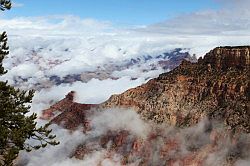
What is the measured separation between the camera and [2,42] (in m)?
45.1

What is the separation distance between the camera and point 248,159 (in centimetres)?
18538

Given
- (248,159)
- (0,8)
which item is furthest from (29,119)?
(248,159)

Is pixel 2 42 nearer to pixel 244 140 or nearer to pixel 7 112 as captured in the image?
pixel 7 112

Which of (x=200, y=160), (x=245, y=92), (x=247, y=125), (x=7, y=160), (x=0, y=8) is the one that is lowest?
(x=200, y=160)

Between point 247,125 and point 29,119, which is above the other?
point 29,119

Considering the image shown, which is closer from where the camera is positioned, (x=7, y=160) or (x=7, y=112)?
(x=7, y=160)

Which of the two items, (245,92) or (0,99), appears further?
(245,92)

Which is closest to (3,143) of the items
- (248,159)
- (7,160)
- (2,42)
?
(7,160)

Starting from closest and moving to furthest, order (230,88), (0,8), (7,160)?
(7,160) → (0,8) → (230,88)

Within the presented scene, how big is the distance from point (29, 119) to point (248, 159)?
150745mm

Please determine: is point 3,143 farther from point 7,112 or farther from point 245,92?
point 245,92

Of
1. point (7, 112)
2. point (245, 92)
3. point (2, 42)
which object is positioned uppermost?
point (2, 42)

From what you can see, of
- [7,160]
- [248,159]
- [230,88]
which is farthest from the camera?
[230,88]

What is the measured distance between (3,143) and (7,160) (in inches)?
109
